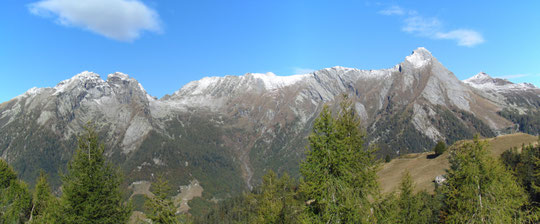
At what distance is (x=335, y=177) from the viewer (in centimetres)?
1686

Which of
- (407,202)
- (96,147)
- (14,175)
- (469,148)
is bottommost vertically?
(407,202)

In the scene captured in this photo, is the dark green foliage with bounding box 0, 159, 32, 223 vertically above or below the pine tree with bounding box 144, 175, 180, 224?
above

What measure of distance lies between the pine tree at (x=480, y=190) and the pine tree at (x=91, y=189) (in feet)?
73.2

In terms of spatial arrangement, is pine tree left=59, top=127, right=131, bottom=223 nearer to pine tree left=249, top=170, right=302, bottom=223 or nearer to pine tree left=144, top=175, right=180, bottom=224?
pine tree left=144, top=175, right=180, bottom=224

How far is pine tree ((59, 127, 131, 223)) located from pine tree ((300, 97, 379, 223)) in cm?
1474

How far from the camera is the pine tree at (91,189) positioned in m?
22.6

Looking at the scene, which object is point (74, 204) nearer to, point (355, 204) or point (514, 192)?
point (355, 204)

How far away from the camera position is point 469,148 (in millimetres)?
19281

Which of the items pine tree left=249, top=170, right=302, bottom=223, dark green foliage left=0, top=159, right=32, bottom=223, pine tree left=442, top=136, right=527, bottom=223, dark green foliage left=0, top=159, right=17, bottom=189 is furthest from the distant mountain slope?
dark green foliage left=0, top=159, right=17, bottom=189

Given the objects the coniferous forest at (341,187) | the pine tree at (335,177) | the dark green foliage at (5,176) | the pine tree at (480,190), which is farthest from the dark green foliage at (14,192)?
the pine tree at (480,190)

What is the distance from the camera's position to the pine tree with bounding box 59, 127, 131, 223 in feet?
74.0

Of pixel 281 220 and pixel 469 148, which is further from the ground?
pixel 469 148

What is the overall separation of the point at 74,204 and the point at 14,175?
42.0 meters

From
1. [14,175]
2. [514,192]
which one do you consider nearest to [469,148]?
[514,192]
